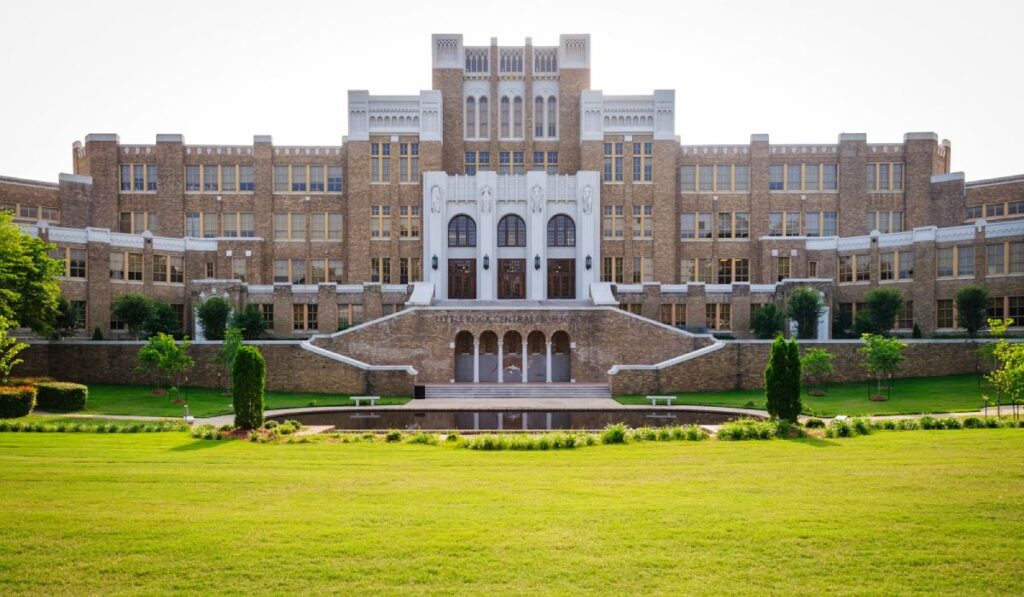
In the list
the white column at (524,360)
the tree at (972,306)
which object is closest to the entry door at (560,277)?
the white column at (524,360)

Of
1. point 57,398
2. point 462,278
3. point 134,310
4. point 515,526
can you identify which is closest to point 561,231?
point 462,278

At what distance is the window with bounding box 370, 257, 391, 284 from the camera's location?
175ft

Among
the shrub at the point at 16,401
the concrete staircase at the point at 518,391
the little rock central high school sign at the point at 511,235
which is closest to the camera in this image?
the shrub at the point at 16,401

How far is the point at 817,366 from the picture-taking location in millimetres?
34938

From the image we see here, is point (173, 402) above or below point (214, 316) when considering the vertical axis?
below

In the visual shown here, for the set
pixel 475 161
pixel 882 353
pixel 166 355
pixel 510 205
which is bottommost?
pixel 166 355

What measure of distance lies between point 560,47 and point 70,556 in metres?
51.7

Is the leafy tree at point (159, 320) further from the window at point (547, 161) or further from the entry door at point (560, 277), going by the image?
the window at point (547, 161)

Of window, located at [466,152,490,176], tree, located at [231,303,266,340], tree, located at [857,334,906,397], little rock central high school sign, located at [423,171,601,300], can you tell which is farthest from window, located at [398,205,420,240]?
tree, located at [857,334,906,397]

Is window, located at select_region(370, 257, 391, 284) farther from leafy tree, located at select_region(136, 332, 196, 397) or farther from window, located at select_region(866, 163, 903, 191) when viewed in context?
window, located at select_region(866, 163, 903, 191)

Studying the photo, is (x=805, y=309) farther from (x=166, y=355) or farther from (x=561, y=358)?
(x=166, y=355)

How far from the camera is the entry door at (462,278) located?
5119 cm

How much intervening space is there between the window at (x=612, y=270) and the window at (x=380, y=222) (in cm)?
1599

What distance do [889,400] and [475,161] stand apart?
34338mm
